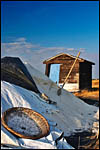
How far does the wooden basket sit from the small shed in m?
9.98

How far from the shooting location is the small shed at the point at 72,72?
13977 millimetres

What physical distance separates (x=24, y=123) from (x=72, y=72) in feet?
35.1

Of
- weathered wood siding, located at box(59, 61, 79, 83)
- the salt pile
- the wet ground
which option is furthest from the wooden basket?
weathered wood siding, located at box(59, 61, 79, 83)

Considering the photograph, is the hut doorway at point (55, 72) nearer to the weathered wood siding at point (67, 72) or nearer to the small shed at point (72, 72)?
→ the small shed at point (72, 72)

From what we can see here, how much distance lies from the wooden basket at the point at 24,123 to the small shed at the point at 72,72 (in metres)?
9.98

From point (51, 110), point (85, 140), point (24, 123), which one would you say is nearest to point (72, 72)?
point (51, 110)

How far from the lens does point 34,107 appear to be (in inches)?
188

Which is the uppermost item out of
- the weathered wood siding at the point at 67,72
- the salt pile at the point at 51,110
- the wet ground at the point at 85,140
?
the weathered wood siding at the point at 67,72

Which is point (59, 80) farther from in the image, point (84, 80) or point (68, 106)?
point (68, 106)

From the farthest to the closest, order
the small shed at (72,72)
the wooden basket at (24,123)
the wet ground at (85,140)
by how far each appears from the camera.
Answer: the small shed at (72,72) < the wet ground at (85,140) < the wooden basket at (24,123)

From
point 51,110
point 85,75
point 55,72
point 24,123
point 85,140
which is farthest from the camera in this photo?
point 85,75

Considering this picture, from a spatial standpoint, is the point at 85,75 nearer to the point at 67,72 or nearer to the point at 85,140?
the point at 67,72

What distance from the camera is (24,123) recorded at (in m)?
3.84

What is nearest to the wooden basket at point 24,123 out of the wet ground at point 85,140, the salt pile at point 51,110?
the salt pile at point 51,110
